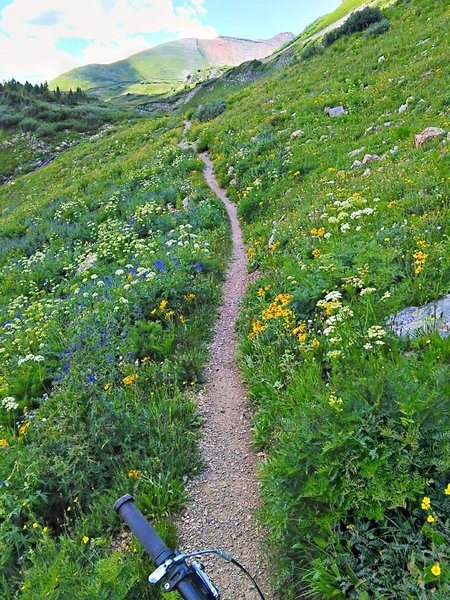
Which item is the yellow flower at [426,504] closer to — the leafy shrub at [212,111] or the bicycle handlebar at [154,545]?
the bicycle handlebar at [154,545]

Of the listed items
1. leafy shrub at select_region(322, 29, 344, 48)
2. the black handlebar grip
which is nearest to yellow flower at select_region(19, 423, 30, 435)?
the black handlebar grip

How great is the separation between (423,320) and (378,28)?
23.8 meters

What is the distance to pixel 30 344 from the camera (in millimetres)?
8750

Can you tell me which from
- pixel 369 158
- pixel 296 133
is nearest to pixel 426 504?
pixel 369 158

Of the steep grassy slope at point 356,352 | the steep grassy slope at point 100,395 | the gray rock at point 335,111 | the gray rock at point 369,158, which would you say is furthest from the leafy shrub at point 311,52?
the gray rock at point 369,158

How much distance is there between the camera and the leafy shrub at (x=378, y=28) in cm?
2305

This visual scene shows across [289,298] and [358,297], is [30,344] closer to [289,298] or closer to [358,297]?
[289,298]

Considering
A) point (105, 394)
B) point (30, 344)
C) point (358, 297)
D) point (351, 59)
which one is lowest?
point (358, 297)

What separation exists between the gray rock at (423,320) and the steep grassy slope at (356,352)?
0.16 metres

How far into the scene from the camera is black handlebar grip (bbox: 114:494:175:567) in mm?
2465

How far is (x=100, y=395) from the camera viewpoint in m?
6.23

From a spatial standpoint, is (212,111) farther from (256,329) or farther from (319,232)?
(256,329)

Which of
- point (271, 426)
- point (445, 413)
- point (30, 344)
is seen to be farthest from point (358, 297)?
point (30, 344)

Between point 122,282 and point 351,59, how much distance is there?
1903cm
